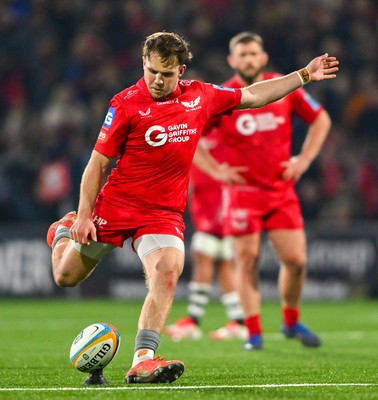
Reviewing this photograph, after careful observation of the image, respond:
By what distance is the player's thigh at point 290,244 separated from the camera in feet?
31.8

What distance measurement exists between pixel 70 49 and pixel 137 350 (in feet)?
45.9

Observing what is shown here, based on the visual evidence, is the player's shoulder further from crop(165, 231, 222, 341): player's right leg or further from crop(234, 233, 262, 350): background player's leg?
crop(165, 231, 222, 341): player's right leg

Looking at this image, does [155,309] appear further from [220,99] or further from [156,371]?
[220,99]

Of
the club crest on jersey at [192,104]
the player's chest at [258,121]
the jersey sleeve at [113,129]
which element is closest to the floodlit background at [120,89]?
the player's chest at [258,121]

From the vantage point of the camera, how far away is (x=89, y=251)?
23.7 feet

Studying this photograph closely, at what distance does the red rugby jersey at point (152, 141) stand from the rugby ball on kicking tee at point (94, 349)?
3.07ft

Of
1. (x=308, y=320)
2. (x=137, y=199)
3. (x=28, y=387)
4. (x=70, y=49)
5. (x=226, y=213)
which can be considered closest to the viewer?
(x=28, y=387)

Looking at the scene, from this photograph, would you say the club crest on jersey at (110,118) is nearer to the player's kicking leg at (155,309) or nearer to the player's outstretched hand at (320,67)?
the player's kicking leg at (155,309)

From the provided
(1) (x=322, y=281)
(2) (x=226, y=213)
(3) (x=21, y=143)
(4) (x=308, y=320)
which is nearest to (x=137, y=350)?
(2) (x=226, y=213)

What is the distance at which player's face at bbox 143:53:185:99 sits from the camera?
6.75 meters

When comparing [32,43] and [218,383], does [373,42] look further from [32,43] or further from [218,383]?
[218,383]

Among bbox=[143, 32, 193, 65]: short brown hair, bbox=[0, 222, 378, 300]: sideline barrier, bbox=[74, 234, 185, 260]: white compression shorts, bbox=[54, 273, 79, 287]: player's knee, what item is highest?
bbox=[143, 32, 193, 65]: short brown hair

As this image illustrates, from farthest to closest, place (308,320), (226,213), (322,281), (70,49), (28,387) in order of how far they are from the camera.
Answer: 1. (70,49)
2. (322,281)
3. (308,320)
4. (226,213)
5. (28,387)

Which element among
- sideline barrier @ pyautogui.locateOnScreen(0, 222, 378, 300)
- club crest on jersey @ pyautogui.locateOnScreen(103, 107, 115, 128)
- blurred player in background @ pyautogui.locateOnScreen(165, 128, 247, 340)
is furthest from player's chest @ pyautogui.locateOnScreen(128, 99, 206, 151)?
sideline barrier @ pyautogui.locateOnScreen(0, 222, 378, 300)
